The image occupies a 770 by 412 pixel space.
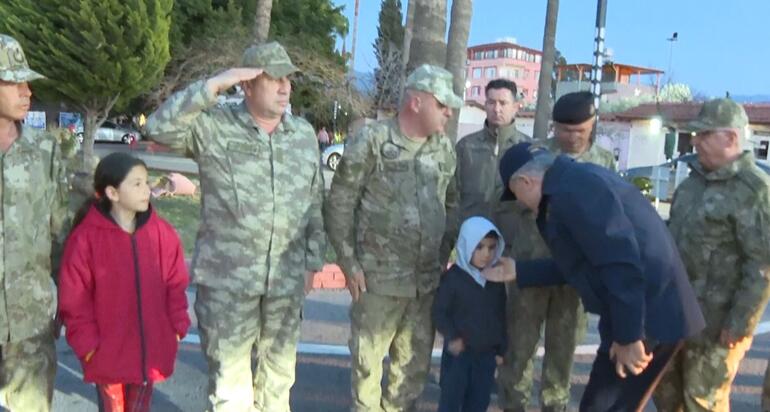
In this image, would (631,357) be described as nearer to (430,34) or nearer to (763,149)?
(430,34)

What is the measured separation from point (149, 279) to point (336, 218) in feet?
3.39

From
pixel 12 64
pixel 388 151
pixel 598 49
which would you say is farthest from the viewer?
pixel 598 49

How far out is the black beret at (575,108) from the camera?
412 cm

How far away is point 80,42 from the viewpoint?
55.7ft

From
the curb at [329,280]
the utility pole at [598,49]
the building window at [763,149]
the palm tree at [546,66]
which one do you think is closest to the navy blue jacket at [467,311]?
the curb at [329,280]

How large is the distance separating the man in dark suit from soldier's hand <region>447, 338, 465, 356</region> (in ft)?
2.58

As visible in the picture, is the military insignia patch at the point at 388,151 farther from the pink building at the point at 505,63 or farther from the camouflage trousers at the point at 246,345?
the pink building at the point at 505,63

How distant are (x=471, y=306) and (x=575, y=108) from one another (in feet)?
4.16

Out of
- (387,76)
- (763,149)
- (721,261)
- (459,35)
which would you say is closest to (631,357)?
(721,261)

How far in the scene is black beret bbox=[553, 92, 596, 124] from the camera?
4121mm

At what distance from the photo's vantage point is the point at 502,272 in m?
3.78

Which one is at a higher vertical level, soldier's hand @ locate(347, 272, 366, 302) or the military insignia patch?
the military insignia patch

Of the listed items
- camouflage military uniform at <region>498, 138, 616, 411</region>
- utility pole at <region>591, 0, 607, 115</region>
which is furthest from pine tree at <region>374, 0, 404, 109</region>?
camouflage military uniform at <region>498, 138, 616, 411</region>

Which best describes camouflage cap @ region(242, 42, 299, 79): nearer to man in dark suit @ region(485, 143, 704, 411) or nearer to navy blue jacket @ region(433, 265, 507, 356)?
man in dark suit @ region(485, 143, 704, 411)
